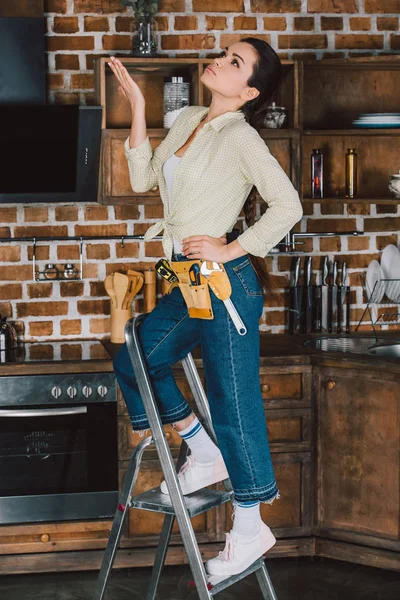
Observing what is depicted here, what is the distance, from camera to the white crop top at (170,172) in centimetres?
247

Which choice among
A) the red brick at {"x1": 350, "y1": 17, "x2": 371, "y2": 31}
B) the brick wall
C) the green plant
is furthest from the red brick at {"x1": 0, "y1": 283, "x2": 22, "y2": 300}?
the red brick at {"x1": 350, "y1": 17, "x2": 371, "y2": 31}

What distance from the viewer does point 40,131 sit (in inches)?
145

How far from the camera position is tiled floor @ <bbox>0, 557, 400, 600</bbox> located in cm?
345

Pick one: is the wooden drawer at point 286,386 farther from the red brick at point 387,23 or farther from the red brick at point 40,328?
the red brick at point 387,23

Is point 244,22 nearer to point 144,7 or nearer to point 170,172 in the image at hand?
point 144,7

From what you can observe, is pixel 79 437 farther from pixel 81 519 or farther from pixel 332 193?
pixel 332 193

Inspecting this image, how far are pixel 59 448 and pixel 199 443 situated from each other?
1.16 metres

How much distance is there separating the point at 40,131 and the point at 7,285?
788 mm

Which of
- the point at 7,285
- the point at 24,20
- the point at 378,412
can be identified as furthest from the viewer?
the point at 7,285

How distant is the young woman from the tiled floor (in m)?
1.15

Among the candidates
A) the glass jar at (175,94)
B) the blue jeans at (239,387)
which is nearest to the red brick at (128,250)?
the glass jar at (175,94)

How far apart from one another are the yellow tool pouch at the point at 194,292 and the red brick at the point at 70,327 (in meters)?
1.82

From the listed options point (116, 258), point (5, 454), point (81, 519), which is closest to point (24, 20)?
point (116, 258)

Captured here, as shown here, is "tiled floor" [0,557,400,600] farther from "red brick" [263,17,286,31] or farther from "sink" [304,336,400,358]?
"red brick" [263,17,286,31]
